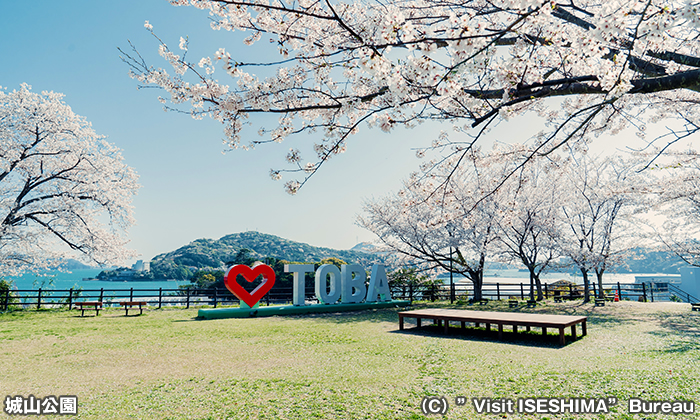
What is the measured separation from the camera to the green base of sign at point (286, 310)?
10.7 metres

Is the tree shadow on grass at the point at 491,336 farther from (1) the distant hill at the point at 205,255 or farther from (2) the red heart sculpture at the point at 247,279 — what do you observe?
(1) the distant hill at the point at 205,255

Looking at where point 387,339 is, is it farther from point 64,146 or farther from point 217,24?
point 64,146

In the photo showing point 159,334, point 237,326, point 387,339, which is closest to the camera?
point 387,339

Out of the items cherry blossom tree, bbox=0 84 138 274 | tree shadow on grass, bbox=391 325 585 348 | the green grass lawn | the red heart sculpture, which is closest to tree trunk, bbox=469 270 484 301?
the green grass lawn

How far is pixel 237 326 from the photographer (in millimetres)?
8969

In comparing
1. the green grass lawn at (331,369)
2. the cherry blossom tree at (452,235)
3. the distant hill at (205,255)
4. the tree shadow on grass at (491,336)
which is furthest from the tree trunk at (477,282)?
→ the distant hill at (205,255)

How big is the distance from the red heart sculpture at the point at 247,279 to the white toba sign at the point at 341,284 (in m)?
0.71

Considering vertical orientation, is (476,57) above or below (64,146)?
below

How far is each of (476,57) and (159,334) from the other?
826cm

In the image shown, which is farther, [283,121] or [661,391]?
[283,121]

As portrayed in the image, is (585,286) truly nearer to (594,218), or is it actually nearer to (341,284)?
(594,218)

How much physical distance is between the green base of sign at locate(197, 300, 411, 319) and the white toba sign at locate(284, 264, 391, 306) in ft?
1.10

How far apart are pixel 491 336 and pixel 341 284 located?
702 centimetres

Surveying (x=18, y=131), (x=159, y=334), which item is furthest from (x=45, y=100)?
(x=159, y=334)
